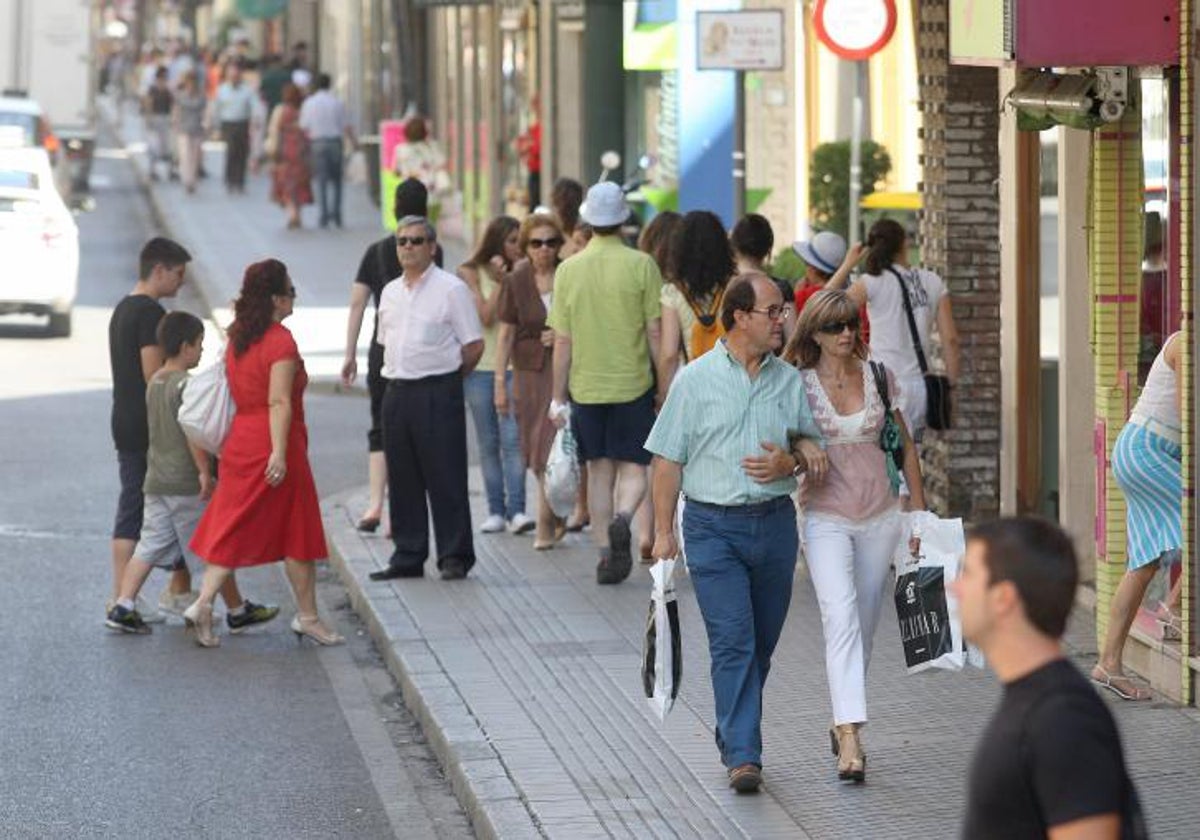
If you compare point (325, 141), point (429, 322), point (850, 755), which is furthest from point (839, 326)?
point (325, 141)

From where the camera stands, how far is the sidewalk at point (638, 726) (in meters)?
8.18

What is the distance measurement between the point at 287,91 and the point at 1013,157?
83.8 feet

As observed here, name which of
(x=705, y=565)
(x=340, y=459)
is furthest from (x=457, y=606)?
(x=340, y=459)

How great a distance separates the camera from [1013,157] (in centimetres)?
1293

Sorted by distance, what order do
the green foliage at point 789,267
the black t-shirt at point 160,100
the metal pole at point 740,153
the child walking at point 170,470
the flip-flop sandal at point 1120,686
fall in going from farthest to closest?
the black t-shirt at point 160,100 → the metal pole at point 740,153 → the green foliage at point 789,267 → the child walking at point 170,470 → the flip-flop sandal at point 1120,686

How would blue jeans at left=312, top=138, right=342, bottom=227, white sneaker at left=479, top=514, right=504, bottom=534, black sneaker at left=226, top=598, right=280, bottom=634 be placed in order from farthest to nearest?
blue jeans at left=312, top=138, right=342, bottom=227
white sneaker at left=479, top=514, right=504, bottom=534
black sneaker at left=226, top=598, right=280, bottom=634

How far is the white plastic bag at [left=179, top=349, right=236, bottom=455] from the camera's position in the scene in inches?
444

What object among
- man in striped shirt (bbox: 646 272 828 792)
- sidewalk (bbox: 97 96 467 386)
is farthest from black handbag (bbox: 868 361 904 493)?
sidewalk (bbox: 97 96 467 386)

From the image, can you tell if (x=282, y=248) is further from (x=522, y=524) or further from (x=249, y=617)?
(x=249, y=617)

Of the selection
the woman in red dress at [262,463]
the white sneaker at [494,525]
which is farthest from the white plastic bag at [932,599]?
the white sneaker at [494,525]

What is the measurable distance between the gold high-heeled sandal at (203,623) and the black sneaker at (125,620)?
0.97ft

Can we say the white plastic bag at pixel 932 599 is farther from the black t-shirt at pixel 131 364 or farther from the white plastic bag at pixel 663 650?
the black t-shirt at pixel 131 364

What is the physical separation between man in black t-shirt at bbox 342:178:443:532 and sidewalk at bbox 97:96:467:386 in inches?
279

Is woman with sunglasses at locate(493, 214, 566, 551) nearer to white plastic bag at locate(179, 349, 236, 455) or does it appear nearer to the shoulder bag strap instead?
the shoulder bag strap
